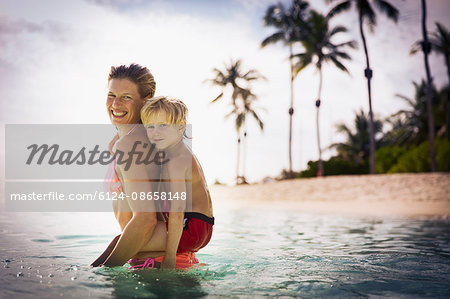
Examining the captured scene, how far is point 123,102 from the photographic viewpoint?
2918 millimetres

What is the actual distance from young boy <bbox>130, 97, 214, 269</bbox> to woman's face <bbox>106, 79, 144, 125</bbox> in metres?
0.22

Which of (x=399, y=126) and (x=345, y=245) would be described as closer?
(x=345, y=245)

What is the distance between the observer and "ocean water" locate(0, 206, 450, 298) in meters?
2.59

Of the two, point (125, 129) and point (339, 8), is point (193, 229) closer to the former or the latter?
point (125, 129)

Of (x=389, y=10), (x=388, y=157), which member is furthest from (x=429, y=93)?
(x=388, y=157)

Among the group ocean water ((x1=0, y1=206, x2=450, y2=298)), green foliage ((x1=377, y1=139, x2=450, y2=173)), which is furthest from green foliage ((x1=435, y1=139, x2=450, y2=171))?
ocean water ((x1=0, y1=206, x2=450, y2=298))

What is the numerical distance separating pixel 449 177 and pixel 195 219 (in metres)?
17.5

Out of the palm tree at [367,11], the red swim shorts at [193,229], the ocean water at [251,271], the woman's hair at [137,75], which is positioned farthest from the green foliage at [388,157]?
the woman's hair at [137,75]

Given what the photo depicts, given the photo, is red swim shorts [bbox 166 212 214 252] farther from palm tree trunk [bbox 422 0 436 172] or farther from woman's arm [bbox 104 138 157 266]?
palm tree trunk [bbox 422 0 436 172]

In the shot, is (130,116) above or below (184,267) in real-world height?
above

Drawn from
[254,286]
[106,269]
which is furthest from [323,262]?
[106,269]

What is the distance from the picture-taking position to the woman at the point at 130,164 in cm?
265

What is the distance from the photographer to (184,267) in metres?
3.04

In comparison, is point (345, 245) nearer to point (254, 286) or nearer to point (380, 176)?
point (254, 286)
